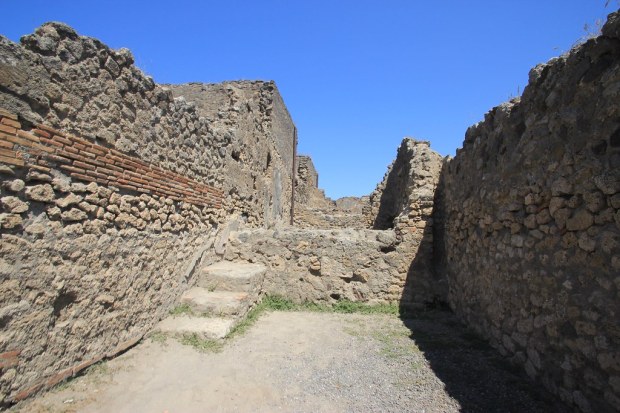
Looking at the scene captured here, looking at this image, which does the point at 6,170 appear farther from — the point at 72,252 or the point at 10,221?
the point at 72,252

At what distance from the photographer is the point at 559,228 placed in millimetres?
3367

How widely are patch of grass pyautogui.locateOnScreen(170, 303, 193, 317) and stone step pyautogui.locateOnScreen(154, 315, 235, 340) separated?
0.28ft

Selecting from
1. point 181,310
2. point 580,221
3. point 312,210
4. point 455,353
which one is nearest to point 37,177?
point 181,310

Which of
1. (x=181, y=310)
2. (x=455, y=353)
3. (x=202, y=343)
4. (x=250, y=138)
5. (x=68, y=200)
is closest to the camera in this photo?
(x=68, y=200)

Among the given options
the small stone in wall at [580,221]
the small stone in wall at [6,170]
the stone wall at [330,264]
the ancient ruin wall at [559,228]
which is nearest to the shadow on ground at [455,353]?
the ancient ruin wall at [559,228]

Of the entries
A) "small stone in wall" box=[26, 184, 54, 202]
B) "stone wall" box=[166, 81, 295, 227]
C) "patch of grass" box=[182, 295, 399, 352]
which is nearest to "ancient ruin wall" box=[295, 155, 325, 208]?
"stone wall" box=[166, 81, 295, 227]

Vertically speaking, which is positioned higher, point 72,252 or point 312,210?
point 312,210

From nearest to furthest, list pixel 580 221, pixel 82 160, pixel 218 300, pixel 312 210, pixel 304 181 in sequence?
1. pixel 580 221
2. pixel 82 160
3. pixel 218 300
4. pixel 312 210
5. pixel 304 181

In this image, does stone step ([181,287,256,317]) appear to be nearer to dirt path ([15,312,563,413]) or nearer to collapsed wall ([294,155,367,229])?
dirt path ([15,312,563,413])

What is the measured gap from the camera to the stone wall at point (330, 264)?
7172mm

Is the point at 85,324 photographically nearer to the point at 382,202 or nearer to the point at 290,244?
the point at 290,244

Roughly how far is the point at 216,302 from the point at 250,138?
4826 millimetres

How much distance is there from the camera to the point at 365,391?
3.69 m

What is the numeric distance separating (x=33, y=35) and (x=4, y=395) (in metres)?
3.10
